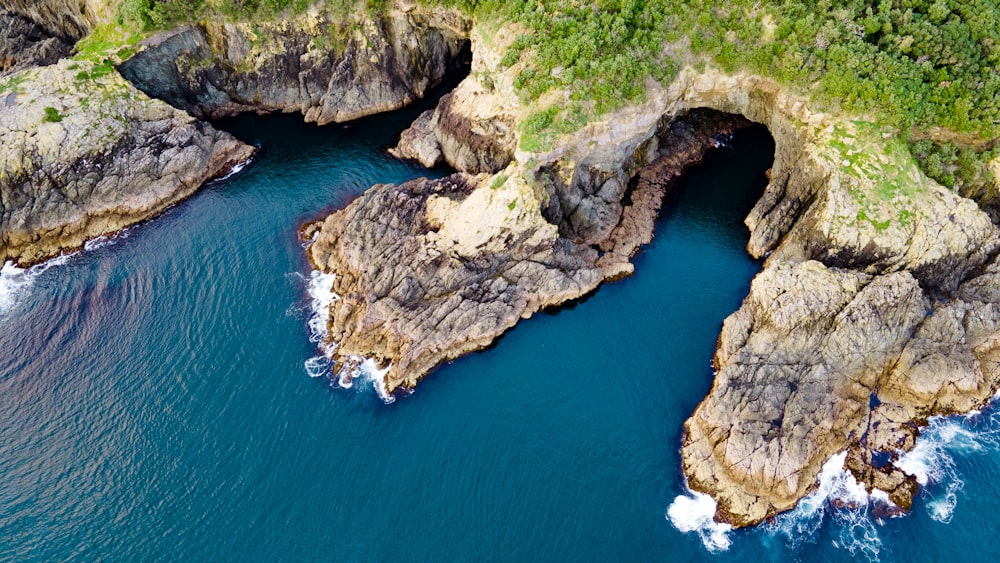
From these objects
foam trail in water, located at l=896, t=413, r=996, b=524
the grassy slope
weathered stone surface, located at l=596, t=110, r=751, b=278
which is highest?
the grassy slope

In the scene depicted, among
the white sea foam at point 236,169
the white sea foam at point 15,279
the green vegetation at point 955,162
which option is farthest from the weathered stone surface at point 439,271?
the green vegetation at point 955,162

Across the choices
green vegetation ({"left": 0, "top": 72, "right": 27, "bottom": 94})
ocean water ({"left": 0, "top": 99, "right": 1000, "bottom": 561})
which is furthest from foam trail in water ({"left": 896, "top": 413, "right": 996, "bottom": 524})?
green vegetation ({"left": 0, "top": 72, "right": 27, "bottom": 94})

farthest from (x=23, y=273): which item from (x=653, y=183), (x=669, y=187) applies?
(x=669, y=187)

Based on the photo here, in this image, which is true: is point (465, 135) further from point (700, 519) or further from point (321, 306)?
point (700, 519)

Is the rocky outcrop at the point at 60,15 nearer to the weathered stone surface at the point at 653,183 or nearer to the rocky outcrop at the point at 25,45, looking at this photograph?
the rocky outcrop at the point at 25,45

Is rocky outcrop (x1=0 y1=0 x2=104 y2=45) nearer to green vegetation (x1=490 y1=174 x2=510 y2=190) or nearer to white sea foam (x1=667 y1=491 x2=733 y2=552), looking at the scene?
green vegetation (x1=490 y1=174 x2=510 y2=190)

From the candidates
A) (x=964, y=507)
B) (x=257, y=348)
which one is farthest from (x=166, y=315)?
(x=964, y=507)
